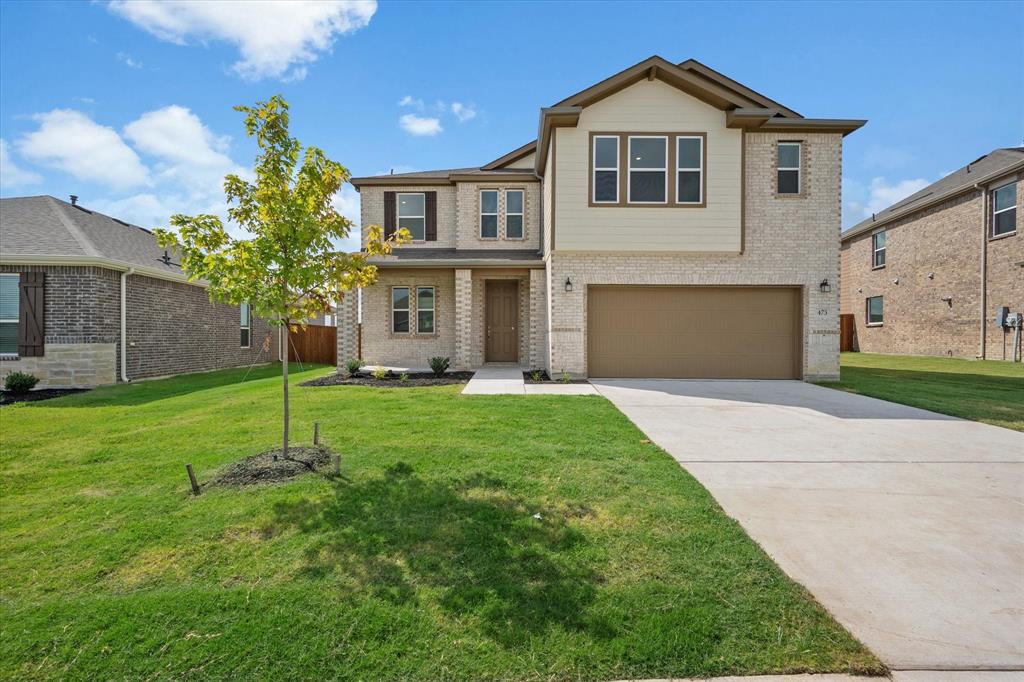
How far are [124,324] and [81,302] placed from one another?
3.47 feet

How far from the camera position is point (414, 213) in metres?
15.0

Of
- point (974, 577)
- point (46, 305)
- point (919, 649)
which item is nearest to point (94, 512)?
point (919, 649)

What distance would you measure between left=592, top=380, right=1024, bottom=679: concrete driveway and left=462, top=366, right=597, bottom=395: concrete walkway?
2.39 meters

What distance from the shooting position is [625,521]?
3506 mm

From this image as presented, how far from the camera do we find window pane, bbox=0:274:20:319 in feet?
37.4

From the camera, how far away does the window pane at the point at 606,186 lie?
10992 mm

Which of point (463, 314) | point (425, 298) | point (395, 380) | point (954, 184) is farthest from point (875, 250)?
point (395, 380)

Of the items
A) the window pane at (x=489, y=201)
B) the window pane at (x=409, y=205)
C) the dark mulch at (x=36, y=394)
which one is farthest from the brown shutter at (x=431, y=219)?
the dark mulch at (x=36, y=394)

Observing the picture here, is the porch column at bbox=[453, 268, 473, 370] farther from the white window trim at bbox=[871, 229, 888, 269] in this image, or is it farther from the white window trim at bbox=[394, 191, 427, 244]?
the white window trim at bbox=[871, 229, 888, 269]

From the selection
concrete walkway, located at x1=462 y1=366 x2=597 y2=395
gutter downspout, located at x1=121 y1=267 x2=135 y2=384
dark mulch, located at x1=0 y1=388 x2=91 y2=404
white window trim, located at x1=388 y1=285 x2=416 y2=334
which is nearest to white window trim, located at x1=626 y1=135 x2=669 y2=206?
concrete walkway, located at x1=462 y1=366 x2=597 y2=395

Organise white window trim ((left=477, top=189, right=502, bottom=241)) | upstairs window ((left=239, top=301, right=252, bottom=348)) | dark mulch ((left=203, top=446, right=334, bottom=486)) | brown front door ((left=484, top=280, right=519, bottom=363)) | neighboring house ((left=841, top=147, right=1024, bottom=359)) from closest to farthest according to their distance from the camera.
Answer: dark mulch ((left=203, top=446, right=334, bottom=486)), brown front door ((left=484, top=280, right=519, bottom=363)), white window trim ((left=477, top=189, right=502, bottom=241)), neighboring house ((left=841, top=147, right=1024, bottom=359)), upstairs window ((left=239, top=301, right=252, bottom=348))

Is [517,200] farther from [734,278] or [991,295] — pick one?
[991,295]

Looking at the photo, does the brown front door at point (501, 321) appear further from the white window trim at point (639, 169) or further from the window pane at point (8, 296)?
the window pane at point (8, 296)

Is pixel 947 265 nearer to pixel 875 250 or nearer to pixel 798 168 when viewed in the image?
pixel 875 250
